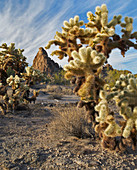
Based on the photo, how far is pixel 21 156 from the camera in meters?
2.68

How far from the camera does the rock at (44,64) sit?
3150 centimetres

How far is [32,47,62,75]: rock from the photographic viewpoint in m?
31.5

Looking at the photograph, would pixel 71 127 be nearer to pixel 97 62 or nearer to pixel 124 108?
pixel 124 108

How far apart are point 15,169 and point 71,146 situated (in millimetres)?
1129

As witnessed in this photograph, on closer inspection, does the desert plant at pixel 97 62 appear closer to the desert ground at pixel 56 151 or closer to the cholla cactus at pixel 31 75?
the desert ground at pixel 56 151

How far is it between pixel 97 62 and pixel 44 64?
1196 inches

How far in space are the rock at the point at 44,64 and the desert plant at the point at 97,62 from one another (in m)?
28.1

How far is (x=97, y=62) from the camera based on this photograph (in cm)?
227

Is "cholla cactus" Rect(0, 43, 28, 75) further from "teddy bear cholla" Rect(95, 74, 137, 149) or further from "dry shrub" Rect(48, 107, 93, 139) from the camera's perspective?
"teddy bear cholla" Rect(95, 74, 137, 149)

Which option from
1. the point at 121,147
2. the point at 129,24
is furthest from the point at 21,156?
the point at 129,24

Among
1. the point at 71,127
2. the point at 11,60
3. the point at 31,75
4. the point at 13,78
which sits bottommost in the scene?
the point at 71,127

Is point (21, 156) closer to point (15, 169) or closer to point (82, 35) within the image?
point (15, 169)

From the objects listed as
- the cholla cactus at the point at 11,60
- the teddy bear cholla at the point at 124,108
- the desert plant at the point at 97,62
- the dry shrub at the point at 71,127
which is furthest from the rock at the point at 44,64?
the teddy bear cholla at the point at 124,108

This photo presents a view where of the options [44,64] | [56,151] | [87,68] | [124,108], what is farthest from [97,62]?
[44,64]
